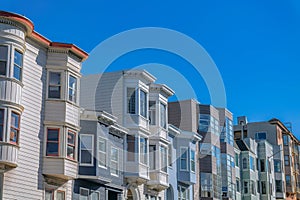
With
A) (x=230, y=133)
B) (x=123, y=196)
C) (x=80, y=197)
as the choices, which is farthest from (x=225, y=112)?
(x=80, y=197)

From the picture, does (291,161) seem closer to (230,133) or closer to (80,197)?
(230,133)

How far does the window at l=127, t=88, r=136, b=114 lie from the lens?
4012cm

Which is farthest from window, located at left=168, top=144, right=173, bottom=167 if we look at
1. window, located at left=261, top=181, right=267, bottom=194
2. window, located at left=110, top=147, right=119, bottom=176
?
window, located at left=261, top=181, right=267, bottom=194

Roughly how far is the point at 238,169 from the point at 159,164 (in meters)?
25.8

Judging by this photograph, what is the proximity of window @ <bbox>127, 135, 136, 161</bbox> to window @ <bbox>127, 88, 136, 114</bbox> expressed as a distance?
78.2 inches

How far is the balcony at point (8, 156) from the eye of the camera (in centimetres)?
2612

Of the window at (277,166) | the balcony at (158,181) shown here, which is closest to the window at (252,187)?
the window at (277,166)

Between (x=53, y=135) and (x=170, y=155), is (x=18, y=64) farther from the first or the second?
(x=170, y=155)

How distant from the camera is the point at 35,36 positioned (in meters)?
29.9

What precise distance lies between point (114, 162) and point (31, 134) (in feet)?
29.2

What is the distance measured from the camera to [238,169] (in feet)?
216

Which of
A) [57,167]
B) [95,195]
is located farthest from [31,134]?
[95,195]

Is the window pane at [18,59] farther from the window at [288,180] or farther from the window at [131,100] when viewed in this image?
the window at [288,180]

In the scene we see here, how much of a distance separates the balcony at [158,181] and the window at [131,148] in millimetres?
3356
